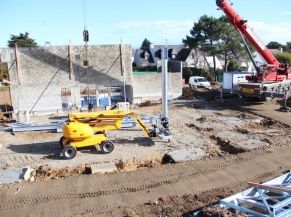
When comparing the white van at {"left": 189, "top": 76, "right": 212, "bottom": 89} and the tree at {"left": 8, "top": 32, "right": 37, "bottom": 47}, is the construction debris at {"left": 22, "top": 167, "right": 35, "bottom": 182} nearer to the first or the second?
the white van at {"left": 189, "top": 76, "right": 212, "bottom": 89}

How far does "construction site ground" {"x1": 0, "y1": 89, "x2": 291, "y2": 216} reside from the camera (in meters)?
8.88

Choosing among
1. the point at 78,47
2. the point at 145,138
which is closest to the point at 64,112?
the point at 78,47

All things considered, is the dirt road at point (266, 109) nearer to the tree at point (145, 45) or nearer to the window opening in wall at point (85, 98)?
the window opening in wall at point (85, 98)

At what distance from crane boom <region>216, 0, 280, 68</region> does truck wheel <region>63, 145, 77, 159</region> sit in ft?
40.4

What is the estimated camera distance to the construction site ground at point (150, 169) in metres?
8.88

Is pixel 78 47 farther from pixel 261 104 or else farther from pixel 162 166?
pixel 162 166

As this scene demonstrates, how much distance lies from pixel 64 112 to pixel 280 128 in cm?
1293

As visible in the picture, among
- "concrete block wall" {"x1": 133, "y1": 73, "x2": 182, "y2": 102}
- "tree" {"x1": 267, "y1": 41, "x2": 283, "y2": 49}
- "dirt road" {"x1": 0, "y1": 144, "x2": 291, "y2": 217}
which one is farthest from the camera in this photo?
"tree" {"x1": 267, "y1": 41, "x2": 283, "y2": 49}

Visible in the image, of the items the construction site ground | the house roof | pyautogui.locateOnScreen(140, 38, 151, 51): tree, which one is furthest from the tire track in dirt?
pyautogui.locateOnScreen(140, 38, 151, 51): tree

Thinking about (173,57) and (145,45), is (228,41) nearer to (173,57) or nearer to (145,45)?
(173,57)

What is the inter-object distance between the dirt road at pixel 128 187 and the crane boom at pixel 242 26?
36.1 feet

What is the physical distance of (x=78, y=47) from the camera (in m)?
22.8

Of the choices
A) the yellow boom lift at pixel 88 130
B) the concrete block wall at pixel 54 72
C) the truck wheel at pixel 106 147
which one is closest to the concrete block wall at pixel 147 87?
the concrete block wall at pixel 54 72

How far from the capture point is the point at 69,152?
531 inches
